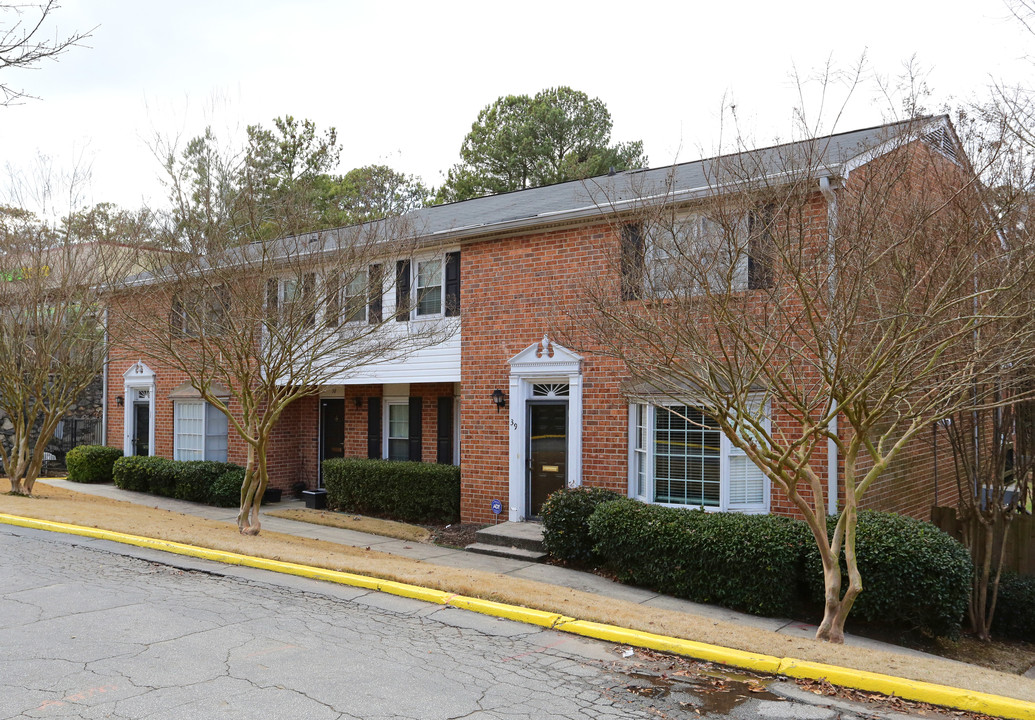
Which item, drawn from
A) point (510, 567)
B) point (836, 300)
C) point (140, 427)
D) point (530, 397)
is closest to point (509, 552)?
point (510, 567)

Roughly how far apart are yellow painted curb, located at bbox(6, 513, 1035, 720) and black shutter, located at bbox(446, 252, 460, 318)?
5995 mm

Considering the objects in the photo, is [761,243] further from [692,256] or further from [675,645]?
[675,645]

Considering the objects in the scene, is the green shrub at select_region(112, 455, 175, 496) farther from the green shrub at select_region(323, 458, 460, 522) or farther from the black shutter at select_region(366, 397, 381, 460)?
the black shutter at select_region(366, 397, 381, 460)

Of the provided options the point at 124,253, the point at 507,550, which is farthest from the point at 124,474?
the point at 507,550

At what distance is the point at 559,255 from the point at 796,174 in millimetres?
5860

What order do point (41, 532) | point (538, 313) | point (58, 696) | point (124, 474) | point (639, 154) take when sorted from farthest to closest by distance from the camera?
1. point (639, 154)
2. point (124, 474)
3. point (538, 313)
4. point (41, 532)
5. point (58, 696)

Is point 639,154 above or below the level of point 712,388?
above

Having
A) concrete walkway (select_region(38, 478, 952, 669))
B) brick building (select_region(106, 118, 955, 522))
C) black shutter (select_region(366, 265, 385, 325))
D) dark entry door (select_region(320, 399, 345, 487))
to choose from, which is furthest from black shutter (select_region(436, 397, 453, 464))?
dark entry door (select_region(320, 399, 345, 487))

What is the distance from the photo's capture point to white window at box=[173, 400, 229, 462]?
18.3m

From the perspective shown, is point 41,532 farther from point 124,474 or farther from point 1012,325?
point 1012,325

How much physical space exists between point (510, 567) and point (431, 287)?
570 centimetres

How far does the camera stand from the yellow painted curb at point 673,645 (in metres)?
5.34

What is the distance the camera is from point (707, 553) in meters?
9.41

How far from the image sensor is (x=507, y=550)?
11.8 metres
